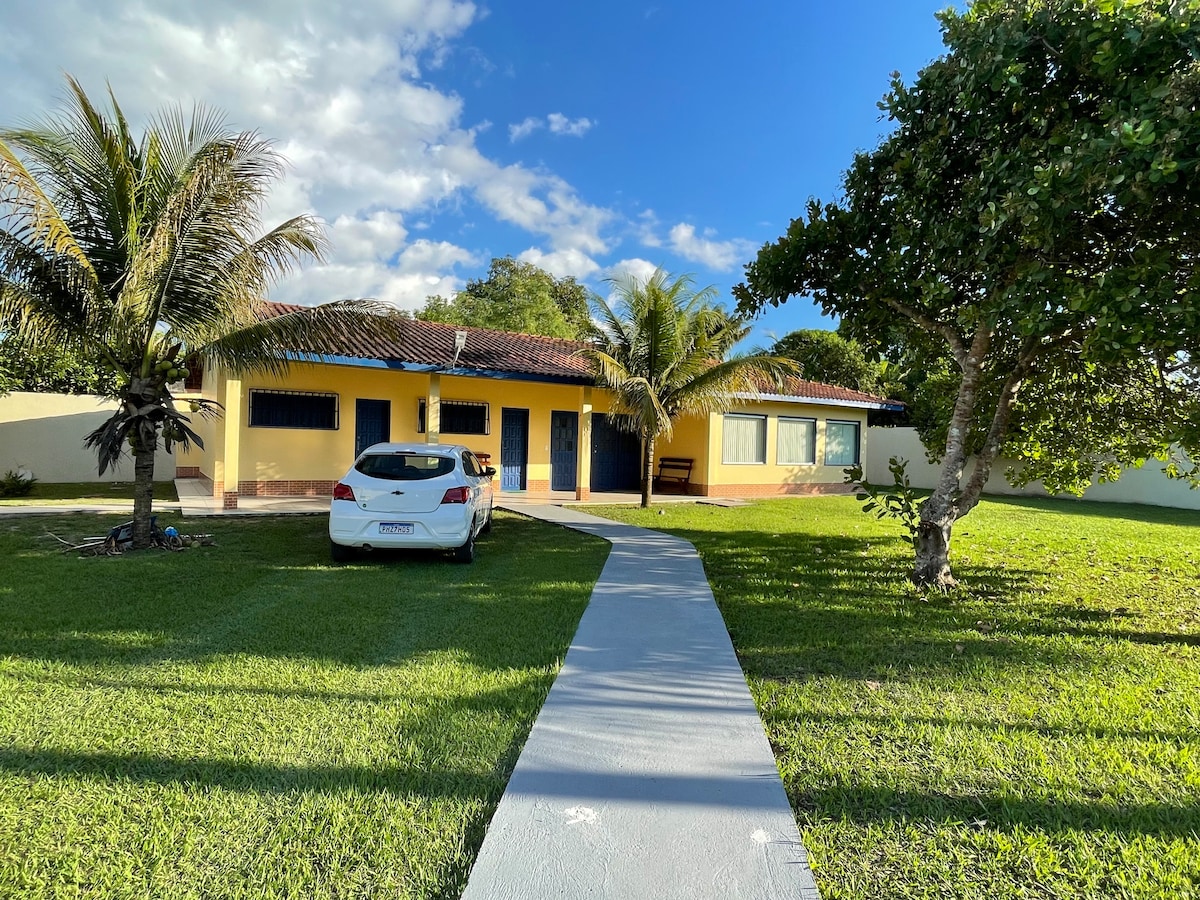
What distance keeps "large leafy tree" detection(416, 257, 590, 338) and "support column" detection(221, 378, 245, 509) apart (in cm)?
2216

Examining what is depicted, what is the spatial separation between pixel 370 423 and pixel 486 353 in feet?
9.94

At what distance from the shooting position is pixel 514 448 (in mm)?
16672

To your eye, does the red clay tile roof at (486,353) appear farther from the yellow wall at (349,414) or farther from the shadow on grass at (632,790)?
the shadow on grass at (632,790)

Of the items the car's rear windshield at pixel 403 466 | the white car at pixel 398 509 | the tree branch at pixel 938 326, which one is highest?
the tree branch at pixel 938 326

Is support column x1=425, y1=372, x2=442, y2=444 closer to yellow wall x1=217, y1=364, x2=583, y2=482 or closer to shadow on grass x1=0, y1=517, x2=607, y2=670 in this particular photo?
yellow wall x1=217, y1=364, x2=583, y2=482

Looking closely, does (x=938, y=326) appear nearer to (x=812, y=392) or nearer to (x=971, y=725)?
(x=971, y=725)

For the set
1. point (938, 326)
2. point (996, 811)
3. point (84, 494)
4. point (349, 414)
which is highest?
point (938, 326)

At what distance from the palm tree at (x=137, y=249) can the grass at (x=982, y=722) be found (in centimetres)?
726

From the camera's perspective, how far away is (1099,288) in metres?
4.92

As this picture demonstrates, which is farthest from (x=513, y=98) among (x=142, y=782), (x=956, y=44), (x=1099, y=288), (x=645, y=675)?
(x=142, y=782)

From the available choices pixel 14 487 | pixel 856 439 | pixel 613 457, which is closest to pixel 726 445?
pixel 613 457

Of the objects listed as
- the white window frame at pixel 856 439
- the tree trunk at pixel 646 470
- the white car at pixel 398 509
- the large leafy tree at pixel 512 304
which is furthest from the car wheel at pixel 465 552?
the large leafy tree at pixel 512 304

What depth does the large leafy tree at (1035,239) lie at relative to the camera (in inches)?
188

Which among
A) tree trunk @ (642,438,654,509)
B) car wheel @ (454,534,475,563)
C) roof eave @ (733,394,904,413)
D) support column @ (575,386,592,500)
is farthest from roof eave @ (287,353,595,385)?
car wheel @ (454,534,475,563)
